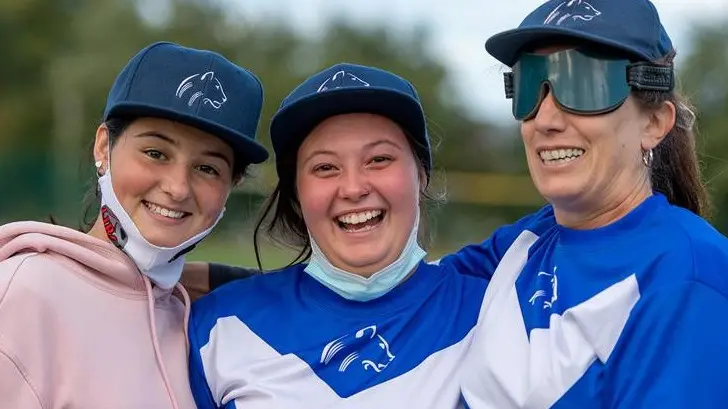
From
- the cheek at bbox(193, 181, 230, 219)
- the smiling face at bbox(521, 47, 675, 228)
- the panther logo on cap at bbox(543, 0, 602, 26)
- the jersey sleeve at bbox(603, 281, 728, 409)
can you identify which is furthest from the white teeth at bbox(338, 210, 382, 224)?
the jersey sleeve at bbox(603, 281, 728, 409)

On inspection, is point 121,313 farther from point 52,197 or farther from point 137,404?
point 52,197

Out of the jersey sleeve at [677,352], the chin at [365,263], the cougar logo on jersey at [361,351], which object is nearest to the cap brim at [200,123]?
the chin at [365,263]

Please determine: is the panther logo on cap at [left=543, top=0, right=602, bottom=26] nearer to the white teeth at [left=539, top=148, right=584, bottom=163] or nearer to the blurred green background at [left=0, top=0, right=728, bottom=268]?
the white teeth at [left=539, top=148, right=584, bottom=163]

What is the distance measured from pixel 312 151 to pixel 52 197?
25.1 m

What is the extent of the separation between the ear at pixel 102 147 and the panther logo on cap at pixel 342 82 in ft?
2.65

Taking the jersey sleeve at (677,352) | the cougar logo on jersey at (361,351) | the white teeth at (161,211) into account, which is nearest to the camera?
the jersey sleeve at (677,352)

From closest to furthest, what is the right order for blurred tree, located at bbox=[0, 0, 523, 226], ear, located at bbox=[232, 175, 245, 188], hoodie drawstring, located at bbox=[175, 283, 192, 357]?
hoodie drawstring, located at bbox=[175, 283, 192, 357]
ear, located at bbox=[232, 175, 245, 188]
blurred tree, located at bbox=[0, 0, 523, 226]

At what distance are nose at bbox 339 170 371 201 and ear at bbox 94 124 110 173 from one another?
886 mm

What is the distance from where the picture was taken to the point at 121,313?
128 inches

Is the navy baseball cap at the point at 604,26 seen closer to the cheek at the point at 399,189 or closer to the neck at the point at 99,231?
the cheek at the point at 399,189

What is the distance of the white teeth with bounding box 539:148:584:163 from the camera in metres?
2.96

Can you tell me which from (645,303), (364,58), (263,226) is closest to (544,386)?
(645,303)

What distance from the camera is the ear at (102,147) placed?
3.44 metres

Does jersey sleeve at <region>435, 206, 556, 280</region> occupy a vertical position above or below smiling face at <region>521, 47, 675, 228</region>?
below
